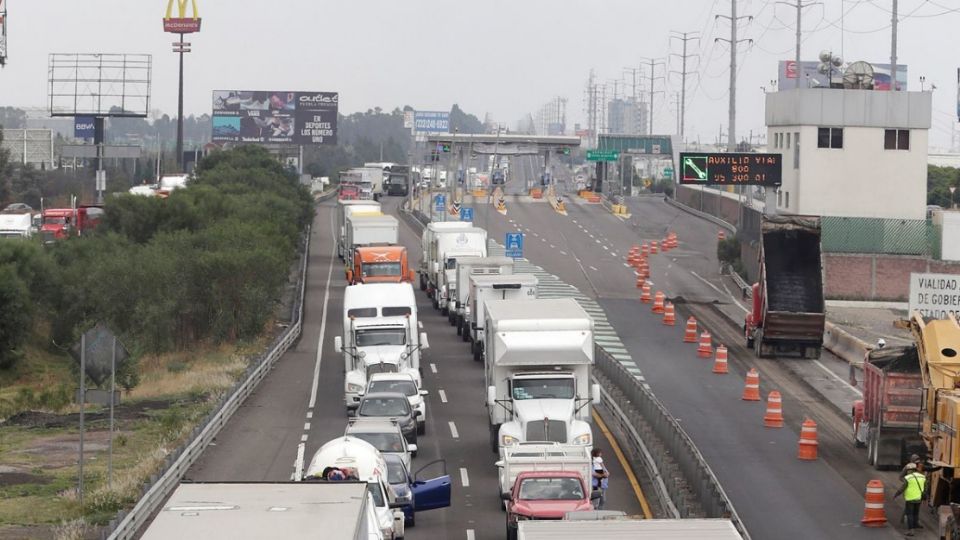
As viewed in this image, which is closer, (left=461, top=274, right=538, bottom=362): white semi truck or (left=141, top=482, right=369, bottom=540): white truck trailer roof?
(left=141, top=482, right=369, bottom=540): white truck trailer roof

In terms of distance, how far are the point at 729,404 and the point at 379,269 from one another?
72.4 feet

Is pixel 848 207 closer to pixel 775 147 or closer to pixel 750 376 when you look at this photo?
pixel 775 147

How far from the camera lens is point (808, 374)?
47219mm

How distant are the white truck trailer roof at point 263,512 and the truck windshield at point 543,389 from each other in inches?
599

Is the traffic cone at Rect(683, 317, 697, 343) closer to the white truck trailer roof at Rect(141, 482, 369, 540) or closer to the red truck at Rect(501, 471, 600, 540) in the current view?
the red truck at Rect(501, 471, 600, 540)

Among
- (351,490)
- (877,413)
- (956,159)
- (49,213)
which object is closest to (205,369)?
(877,413)

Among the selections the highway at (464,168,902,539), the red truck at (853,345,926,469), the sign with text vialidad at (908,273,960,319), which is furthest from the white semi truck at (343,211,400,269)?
the red truck at (853,345,926,469)

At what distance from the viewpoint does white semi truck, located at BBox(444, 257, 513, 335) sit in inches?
2041

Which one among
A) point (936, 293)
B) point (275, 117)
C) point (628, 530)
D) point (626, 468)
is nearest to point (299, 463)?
point (626, 468)

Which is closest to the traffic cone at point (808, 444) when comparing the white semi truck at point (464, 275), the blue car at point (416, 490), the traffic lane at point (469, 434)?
the traffic lane at point (469, 434)

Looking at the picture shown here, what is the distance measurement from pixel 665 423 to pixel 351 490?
16.2 meters

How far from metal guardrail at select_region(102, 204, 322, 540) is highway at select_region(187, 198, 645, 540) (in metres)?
0.27

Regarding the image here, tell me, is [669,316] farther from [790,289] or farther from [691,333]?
[790,289]

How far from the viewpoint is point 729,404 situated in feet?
135
